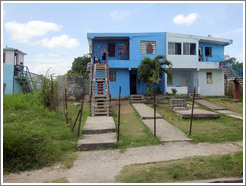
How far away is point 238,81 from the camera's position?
583 inches

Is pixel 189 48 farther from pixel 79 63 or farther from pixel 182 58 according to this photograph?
pixel 79 63

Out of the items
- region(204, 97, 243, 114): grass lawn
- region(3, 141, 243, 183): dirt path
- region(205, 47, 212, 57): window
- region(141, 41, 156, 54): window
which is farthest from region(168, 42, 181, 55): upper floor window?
region(3, 141, 243, 183): dirt path

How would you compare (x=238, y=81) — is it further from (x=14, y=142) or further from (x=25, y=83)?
(x=25, y=83)

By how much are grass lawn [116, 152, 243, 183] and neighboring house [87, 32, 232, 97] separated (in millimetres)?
12183

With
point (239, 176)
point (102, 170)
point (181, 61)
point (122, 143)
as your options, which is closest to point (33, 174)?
point (102, 170)

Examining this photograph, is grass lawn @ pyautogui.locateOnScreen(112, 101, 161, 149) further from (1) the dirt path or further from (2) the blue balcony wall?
(2) the blue balcony wall

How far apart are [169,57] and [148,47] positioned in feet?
6.85

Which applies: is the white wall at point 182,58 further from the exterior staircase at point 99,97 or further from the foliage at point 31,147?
the foliage at point 31,147

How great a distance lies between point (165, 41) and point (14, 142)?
15.0 m

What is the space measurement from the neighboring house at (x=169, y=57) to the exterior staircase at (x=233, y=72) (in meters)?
0.77

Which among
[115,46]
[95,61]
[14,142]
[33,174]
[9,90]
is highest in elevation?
[115,46]

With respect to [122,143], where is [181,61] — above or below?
above

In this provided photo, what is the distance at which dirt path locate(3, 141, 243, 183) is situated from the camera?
3.47 meters

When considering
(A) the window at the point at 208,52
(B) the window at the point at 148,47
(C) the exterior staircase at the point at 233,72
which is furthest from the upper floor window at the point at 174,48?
(C) the exterior staircase at the point at 233,72
